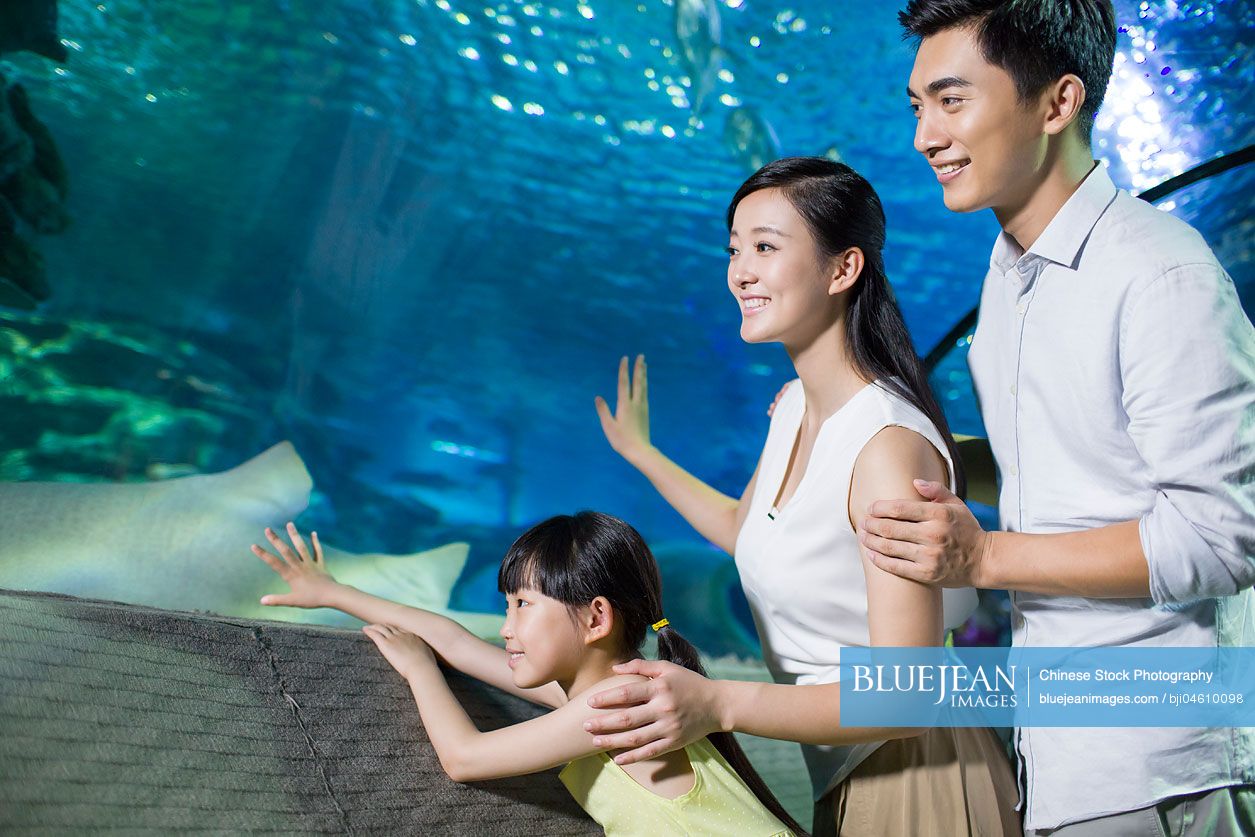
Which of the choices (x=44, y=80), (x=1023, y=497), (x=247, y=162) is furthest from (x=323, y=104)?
(x=1023, y=497)

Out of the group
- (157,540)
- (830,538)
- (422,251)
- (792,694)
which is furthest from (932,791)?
(422,251)

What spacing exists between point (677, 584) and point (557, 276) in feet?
7.28

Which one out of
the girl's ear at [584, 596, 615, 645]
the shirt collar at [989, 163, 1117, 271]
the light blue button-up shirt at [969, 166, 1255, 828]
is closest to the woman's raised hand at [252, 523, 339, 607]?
the girl's ear at [584, 596, 615, 645]

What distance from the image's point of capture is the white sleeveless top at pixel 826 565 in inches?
49.9

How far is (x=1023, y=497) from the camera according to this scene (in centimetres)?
124

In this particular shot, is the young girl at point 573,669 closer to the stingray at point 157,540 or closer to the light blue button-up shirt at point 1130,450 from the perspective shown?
the light blue button-up shirt at point 1130,450

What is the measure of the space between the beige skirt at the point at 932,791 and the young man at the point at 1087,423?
0.07 meters

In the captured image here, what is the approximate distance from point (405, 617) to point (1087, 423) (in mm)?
1010

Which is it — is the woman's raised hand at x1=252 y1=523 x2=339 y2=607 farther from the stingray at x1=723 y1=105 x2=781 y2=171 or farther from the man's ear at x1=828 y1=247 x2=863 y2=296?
the stingray at x1=723 y1=105 x2=781 y2=171

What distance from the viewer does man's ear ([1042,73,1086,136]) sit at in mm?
1226

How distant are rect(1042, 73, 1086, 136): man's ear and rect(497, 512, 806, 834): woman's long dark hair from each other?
2.61 feet

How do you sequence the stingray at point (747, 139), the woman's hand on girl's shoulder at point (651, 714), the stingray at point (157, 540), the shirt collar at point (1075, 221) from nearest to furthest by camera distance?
the woman's hand on girl's shoulder at point (651, 714)
the shirt collar at point (1075, 221)
the stingray at point (157, 540)
the stingray at point (747, 139)

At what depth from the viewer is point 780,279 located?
1391 mm

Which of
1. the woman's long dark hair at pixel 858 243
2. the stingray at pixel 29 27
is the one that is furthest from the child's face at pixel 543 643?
the stingray at pixel 29 27
